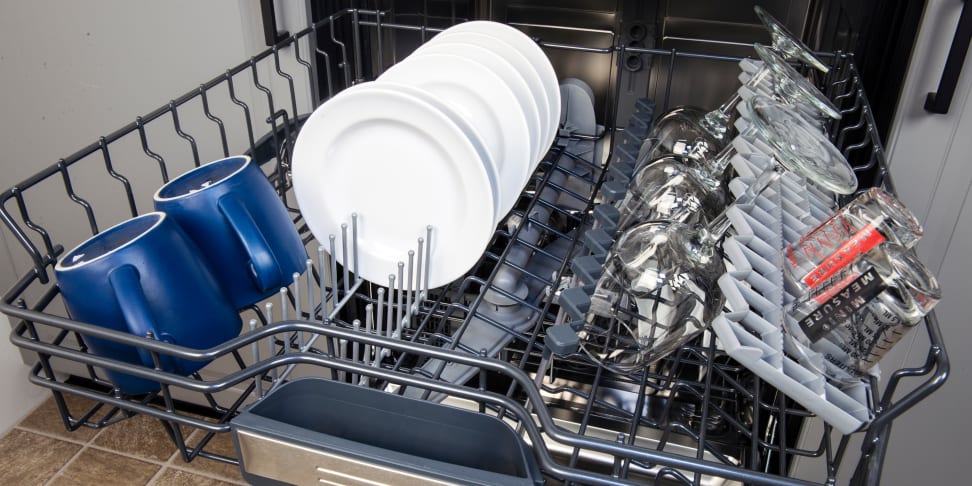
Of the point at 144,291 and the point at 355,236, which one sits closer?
the point at 144,291

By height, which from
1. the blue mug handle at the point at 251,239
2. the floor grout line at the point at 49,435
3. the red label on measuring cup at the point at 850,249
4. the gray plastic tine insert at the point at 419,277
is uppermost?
the red label on measuring cup at the point at 850,249

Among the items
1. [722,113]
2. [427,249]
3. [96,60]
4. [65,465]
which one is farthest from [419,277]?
[65,465]

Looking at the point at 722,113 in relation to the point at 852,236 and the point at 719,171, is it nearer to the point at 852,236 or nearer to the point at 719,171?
the point at 719,171

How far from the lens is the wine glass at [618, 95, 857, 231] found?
24.0 inches

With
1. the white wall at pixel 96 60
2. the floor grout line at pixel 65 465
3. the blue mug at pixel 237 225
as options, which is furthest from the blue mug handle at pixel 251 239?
the floor grout line at pixel 65 465

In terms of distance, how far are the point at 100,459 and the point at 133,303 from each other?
83 cm

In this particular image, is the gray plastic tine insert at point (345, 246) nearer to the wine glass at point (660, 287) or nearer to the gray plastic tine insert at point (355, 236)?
the gray plastic tine insert at point (355, 236)

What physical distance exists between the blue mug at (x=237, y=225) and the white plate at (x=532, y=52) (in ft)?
1.25

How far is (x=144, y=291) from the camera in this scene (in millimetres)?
511

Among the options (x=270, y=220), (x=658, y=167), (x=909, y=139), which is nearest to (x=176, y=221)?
(x=270, y=220)

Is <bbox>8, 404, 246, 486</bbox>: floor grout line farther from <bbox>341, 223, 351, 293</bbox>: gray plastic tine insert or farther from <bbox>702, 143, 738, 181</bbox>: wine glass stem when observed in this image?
<bbox>702, 143, 738, 181</bbox>: wine glass stem

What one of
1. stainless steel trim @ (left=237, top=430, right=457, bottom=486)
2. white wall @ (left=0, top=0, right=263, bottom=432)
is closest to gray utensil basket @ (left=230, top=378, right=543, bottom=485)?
stainless steel trim @ (left=237, top=430, right=457, bottom=486)

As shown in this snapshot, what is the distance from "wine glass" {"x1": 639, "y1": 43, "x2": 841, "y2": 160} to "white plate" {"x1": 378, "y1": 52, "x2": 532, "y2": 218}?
0.16m

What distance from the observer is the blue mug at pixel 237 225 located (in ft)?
1.93
